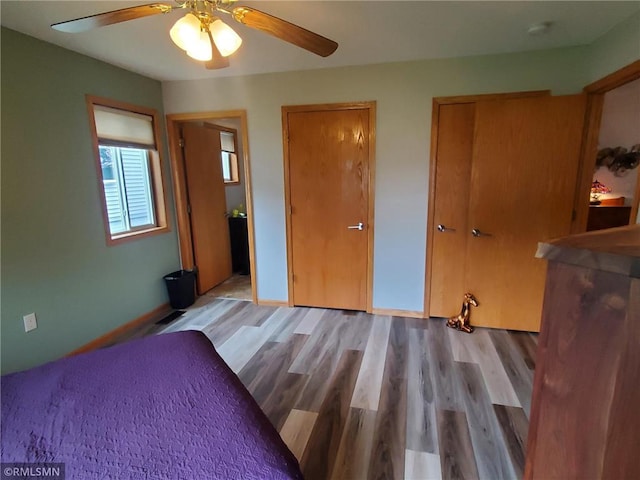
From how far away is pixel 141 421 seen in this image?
1032 mm

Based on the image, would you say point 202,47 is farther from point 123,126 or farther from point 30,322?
point 30,322

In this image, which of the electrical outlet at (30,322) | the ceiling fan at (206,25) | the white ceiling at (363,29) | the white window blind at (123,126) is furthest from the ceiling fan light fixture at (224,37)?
the electrical outlet at (30,322)

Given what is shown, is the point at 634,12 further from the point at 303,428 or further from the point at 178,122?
the point at 178,122

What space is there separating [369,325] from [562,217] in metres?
1.81

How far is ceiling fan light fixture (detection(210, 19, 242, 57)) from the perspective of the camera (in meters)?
1.48

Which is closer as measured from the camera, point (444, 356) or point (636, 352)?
point (636, 352)

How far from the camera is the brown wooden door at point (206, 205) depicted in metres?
3.69

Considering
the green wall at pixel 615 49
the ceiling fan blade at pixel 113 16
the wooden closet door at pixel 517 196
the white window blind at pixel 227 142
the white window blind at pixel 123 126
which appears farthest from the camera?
the white window blind at pixel 227 142

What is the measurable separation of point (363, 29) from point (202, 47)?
1.16m

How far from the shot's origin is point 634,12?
6.45 ft

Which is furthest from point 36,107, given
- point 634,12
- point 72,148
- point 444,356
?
point 634,12

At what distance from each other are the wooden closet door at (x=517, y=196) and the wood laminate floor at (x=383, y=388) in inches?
13.4

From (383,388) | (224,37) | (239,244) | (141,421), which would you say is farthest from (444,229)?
(239,244)

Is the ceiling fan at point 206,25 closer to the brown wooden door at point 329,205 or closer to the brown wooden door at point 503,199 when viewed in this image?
the brown wooden door at point 329,205
